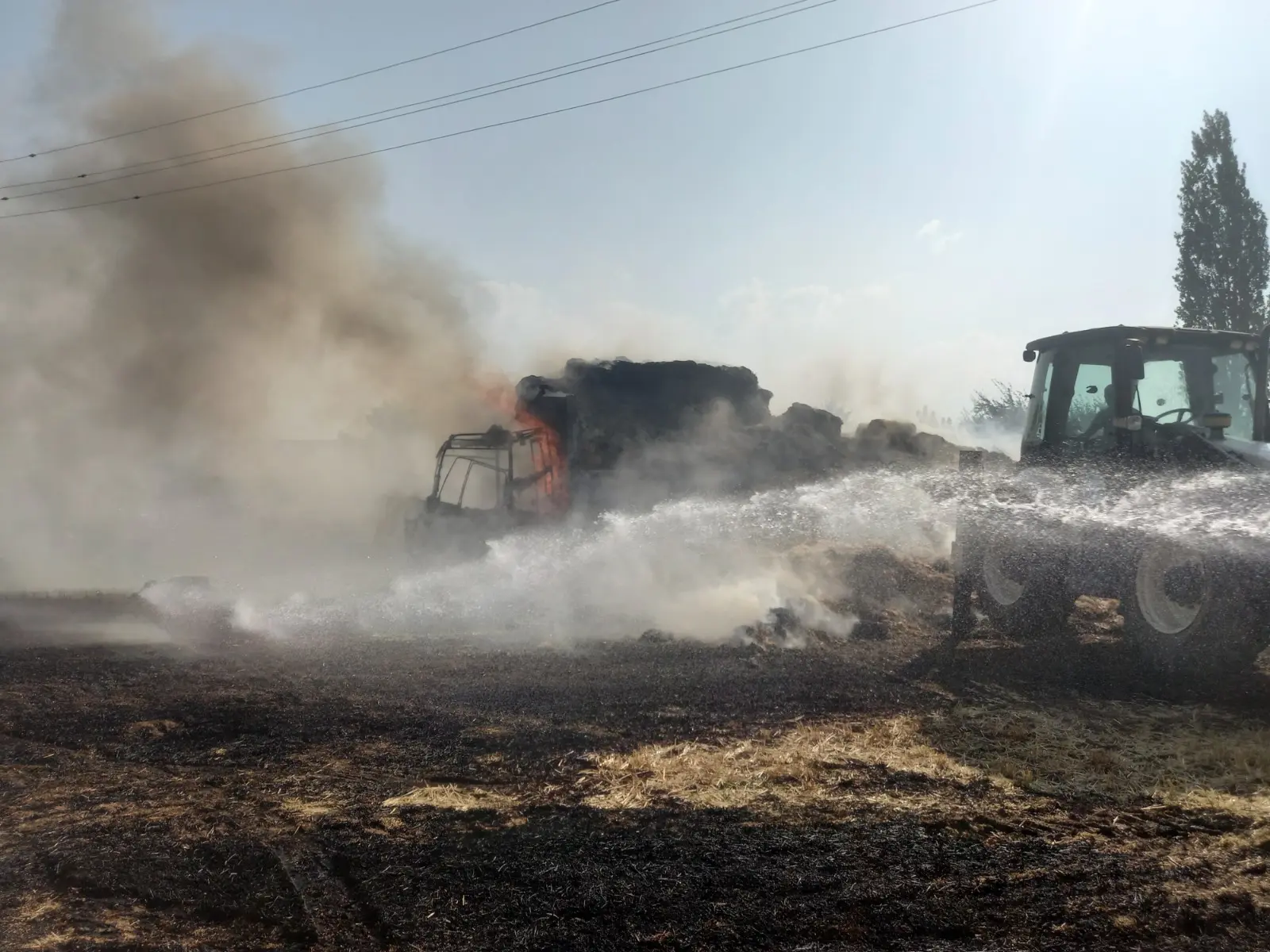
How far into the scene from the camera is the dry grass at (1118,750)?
5.24 meters

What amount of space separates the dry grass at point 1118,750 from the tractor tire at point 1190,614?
636mm

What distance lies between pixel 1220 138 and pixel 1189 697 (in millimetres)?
31497

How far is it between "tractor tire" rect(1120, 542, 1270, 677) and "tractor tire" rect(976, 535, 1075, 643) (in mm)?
1492

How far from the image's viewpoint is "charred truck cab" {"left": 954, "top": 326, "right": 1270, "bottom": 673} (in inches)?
289

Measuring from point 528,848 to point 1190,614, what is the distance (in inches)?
244

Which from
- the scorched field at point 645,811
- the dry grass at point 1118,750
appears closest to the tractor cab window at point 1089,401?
the scorched field at point 645,811

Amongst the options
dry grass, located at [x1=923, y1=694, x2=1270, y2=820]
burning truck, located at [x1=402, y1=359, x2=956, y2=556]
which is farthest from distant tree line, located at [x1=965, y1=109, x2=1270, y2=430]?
dry grass, located at [x1=923, y1=694, x2=1270, y2=820]

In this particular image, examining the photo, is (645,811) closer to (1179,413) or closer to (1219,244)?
(1179,413)

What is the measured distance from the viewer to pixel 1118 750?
6.08 meters

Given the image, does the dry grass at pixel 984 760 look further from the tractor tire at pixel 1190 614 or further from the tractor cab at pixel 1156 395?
the tractor cab at pixel 1156 395

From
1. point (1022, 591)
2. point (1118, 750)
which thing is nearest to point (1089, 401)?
point (1022, 591)

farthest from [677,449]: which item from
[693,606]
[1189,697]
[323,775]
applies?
[323,775]

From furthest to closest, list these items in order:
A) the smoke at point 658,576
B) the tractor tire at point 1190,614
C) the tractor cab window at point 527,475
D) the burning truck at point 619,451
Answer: the tractor cab window at point 527,475
the burning truck at point 619,451
the smoke at point 658,576
the tractor tire at point 1190,614

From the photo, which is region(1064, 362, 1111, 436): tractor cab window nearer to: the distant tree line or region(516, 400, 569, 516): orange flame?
region(516, 400, 569, 516): orange flame
